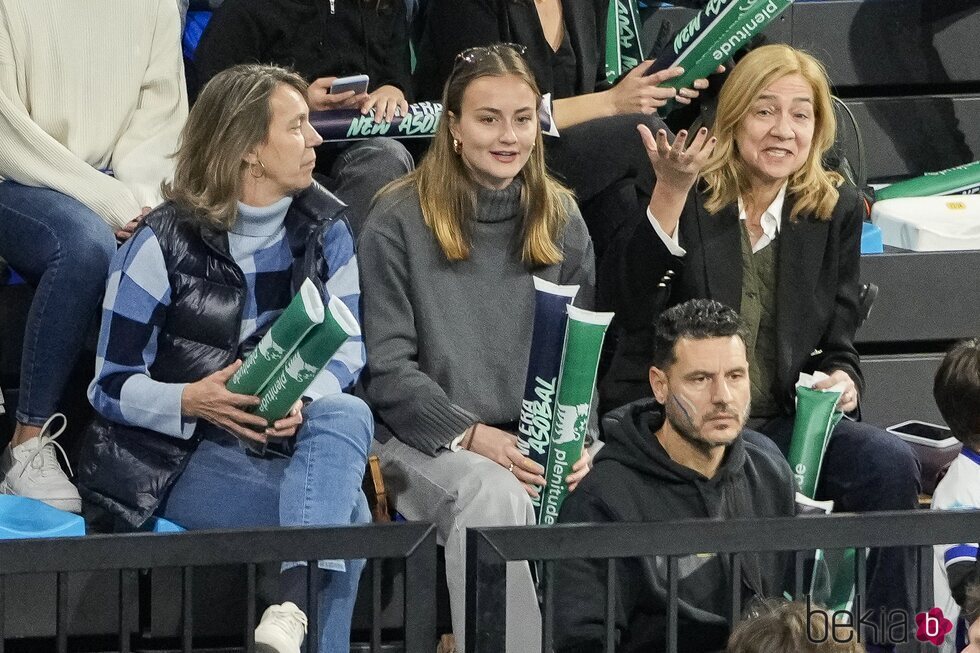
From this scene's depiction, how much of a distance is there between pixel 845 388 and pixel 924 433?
42 centimetres

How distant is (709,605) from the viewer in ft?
8.00

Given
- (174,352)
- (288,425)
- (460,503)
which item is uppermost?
(174,352)

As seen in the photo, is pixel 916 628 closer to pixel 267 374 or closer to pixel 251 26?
pixel 267 374

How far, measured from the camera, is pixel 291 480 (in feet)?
8.48

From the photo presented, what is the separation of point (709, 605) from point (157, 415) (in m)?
1.00

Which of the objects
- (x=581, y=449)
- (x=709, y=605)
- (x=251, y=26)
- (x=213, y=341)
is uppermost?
(x=251, y=26)

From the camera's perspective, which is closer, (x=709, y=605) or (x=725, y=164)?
(x=709, y=605)

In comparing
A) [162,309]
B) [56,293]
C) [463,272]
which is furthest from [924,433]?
[56,293]

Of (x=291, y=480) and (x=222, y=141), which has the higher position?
(x=222, y=141)

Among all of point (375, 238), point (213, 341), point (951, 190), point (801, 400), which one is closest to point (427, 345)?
point (375, 238)

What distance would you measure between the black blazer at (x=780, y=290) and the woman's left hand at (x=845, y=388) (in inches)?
2.8

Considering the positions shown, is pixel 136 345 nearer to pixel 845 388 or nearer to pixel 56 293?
pixel 56 293

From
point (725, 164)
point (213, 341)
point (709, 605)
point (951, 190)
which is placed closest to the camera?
point (709, 605)

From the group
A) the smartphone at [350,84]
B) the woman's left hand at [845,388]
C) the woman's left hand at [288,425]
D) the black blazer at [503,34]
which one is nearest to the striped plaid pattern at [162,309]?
the woman's left hand at [288,425]
